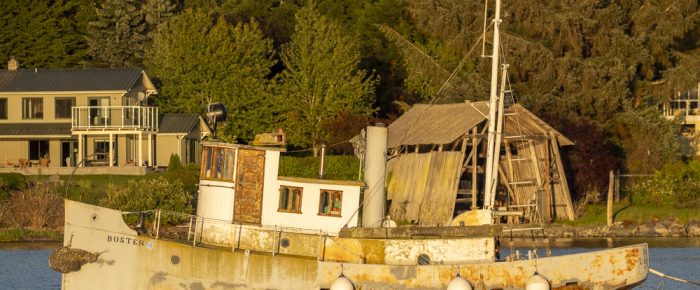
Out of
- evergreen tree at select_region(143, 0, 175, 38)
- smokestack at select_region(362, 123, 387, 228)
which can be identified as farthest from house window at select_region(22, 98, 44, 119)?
smokestack at select_region(362, 123, 387, 228)

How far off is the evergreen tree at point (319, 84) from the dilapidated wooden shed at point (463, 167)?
18.1 meters

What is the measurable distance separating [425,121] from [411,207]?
4993 mm

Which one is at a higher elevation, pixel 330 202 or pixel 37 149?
pixel 330 202

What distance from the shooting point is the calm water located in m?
44.6

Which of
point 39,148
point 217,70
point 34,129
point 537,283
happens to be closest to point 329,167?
point 217,70

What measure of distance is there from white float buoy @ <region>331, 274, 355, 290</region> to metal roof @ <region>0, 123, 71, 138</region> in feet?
159

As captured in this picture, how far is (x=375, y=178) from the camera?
37031mm

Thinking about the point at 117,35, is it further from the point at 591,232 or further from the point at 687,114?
the point at 591,232

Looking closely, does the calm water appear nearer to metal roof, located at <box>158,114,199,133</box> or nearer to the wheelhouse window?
the wheelhouse window

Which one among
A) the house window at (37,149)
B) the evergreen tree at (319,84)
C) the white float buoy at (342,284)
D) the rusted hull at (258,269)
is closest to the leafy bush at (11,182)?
the house window at (37,149)

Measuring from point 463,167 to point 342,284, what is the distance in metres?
24.7

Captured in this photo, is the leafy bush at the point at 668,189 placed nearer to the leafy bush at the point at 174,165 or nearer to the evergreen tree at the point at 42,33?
the leafy bush at the point at 174,165

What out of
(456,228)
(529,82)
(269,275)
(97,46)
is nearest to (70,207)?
(269,275)

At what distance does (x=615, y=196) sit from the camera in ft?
217
